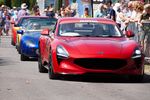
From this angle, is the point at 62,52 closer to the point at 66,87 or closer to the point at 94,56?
the point at 94,56

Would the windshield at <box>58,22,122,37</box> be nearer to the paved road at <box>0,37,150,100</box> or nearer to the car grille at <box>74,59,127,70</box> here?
the paved road at <box>0,37,150,100</box>

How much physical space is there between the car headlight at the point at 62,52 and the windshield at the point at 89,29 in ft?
4.19

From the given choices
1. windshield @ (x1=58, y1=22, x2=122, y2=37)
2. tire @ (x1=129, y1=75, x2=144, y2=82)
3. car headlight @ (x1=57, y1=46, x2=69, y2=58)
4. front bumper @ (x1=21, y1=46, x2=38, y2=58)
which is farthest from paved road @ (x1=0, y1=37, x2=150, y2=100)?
front bumper @ (x1=21, y1=46, x2=38, y2=58)

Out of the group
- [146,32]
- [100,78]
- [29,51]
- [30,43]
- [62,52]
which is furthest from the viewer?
[30,43]

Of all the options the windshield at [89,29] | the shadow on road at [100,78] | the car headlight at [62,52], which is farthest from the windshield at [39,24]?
the car headlight at [62,52]

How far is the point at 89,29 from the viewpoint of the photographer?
14.8 m

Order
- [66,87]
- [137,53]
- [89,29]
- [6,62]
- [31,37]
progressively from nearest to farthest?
1. [66,87]
2. [137,53]
3. [89,29]
4. [6,62]
5. [31,37]

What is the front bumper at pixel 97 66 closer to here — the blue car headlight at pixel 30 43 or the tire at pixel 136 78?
the tire at pixel 136 78

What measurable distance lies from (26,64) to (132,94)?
6.67 m

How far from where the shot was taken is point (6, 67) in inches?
658

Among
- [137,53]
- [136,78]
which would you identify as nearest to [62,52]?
[137,53]

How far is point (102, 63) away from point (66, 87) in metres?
1.18

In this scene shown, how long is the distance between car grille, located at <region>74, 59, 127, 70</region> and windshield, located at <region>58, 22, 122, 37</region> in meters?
1.51

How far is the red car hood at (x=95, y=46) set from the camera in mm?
13180
